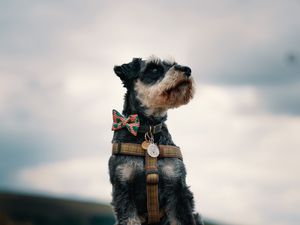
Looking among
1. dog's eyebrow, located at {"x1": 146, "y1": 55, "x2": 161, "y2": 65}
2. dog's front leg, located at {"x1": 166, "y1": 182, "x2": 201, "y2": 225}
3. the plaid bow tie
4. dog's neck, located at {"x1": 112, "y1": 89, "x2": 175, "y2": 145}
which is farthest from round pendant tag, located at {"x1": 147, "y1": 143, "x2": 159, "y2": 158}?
dog's eyebrow, located at {"x1": 146, "y1": 55, "x2": 161, "y2": 65}

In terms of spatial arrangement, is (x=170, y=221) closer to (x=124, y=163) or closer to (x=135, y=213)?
(x=135, y=213)

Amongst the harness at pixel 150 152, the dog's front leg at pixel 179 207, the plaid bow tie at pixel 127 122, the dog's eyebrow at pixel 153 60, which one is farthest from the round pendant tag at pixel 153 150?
the dog's eyebrow at pixel 153 60

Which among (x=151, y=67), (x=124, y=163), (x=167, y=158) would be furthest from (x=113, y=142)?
(x=151, y=67)

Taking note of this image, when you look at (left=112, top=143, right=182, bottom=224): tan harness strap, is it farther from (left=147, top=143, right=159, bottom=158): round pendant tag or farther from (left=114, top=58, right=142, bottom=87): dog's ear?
(left=114, top=58, right=142, bottom=87): dog's ear

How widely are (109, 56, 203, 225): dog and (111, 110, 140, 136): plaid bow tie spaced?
1cm

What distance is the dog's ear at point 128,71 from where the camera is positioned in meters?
6.39

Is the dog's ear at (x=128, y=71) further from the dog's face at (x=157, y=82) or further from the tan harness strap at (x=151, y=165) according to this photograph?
the tan harness strap at (x=151, y=165)

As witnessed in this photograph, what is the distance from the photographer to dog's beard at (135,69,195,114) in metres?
6.12

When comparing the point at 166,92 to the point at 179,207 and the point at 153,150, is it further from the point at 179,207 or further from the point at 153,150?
the point at 179,207

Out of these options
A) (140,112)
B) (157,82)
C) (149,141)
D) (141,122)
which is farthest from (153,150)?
(157,82)

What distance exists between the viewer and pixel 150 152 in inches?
234

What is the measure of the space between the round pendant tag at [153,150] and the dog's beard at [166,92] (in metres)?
0.52

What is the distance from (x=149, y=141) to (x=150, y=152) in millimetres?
186

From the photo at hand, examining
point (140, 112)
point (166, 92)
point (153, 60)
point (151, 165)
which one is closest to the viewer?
point (151, 165)
